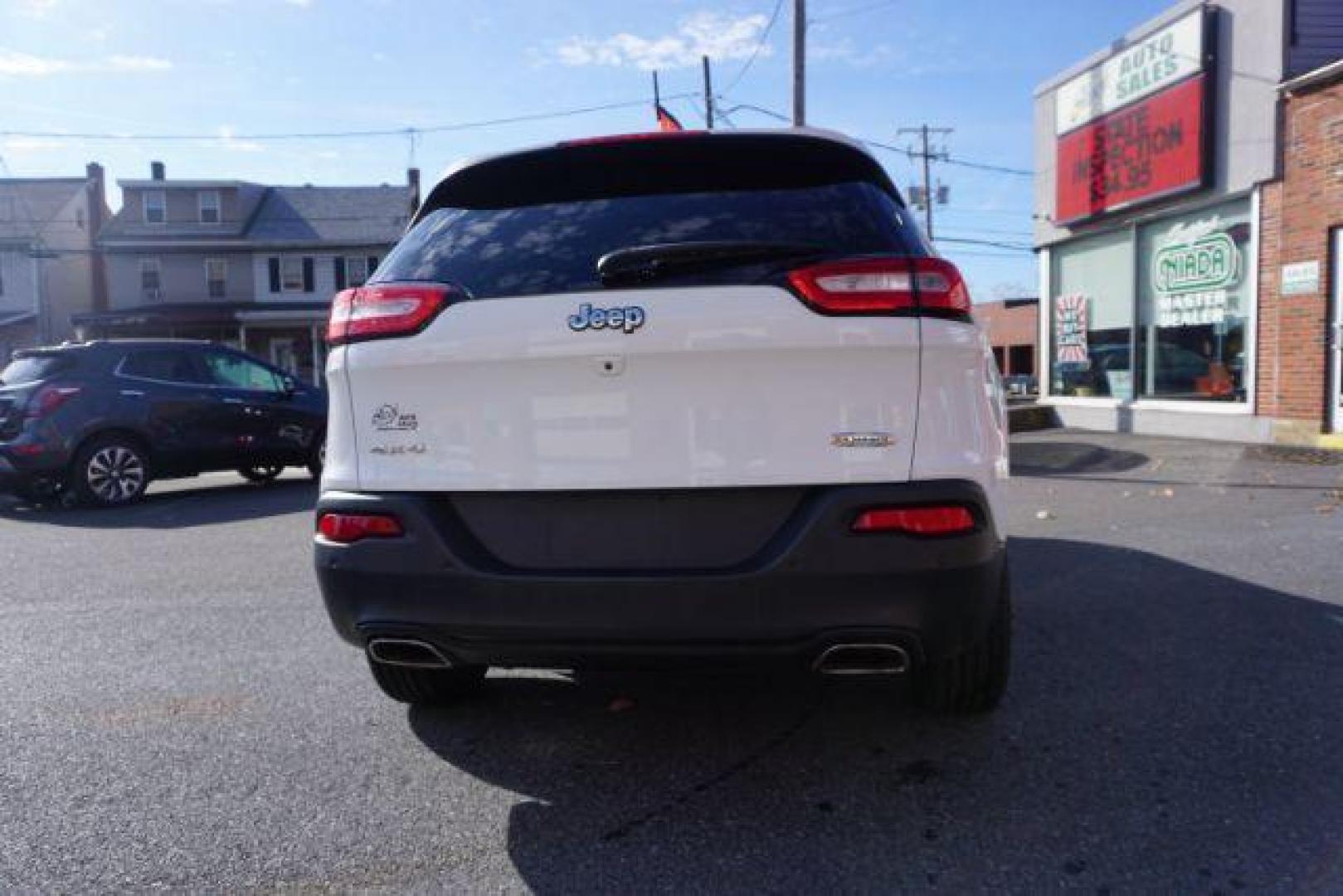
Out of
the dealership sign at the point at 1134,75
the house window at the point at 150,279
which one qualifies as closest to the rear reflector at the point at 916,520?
the dealership sign at the point at 1134,75

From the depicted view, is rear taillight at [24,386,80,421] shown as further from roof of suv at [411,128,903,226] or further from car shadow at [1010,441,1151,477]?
car shadow at [1010,441,1151,477]

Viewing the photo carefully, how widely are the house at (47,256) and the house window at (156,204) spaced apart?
2.50 m

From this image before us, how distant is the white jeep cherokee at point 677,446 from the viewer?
8.25ft

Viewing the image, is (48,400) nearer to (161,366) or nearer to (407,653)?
(161,366)

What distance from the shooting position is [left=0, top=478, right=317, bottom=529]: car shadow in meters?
8.83

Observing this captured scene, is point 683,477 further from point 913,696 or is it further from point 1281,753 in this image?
point 1281,753

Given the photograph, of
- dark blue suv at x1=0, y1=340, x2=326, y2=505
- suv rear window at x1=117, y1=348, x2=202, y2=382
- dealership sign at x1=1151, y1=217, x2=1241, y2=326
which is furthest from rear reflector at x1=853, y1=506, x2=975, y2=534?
dealership sign at x1=1151, y1=217, x2=1241, y2=326

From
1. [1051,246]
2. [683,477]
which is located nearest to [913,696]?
[683,477]

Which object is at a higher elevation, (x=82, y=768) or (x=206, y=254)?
(x=206, y=254)

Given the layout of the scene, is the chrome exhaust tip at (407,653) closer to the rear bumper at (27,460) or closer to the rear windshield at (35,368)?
the rear bumper at (27,460)

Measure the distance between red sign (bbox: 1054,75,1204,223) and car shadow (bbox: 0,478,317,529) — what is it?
10.8m

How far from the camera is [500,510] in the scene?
267cm

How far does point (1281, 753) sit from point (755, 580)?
1.88 meters

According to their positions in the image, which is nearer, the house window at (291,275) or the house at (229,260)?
the house at (229,260)
